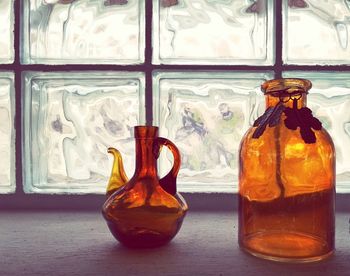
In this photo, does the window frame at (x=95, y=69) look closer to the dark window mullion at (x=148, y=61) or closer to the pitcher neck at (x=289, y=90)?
the dark window mullion at (x=148, y=61)

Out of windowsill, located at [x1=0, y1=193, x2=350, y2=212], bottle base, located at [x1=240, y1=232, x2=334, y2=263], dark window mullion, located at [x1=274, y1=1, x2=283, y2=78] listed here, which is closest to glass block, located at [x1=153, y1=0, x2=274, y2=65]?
dark window mullion, located at [x1=274, y1=1, x2=283, y2=78]

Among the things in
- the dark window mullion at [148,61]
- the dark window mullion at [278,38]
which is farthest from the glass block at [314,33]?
the dark window mullion at [148,61]

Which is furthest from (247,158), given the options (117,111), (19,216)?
(19,216)

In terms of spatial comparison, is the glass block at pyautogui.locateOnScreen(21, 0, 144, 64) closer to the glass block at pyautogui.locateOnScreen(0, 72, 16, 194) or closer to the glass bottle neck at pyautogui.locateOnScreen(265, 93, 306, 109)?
the glass block at pyautogui.locateOnScreen(0, 72, 16, 194)

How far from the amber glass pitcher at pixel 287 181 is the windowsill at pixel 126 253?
1.4 inches

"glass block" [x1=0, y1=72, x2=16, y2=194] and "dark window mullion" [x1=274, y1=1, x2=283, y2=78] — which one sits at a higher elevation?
"dark window mullion" [x1=274, y1=1, x2=283, y2=78]

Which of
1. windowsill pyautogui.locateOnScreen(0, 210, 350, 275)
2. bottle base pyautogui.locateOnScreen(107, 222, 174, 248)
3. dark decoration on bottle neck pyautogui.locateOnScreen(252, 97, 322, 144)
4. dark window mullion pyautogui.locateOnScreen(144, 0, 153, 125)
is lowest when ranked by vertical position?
windowsill pyautogui.locateOnScreen(0, 210, 350, 275)

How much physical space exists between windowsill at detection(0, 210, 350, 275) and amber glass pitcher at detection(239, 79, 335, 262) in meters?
0.03

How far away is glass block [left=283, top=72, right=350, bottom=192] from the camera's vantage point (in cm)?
98

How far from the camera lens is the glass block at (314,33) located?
98 centimetres

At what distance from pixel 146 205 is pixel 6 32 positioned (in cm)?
60

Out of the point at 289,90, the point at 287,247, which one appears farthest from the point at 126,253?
the point at 289,90

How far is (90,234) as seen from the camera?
2.49ft

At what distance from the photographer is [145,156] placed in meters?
0.68
